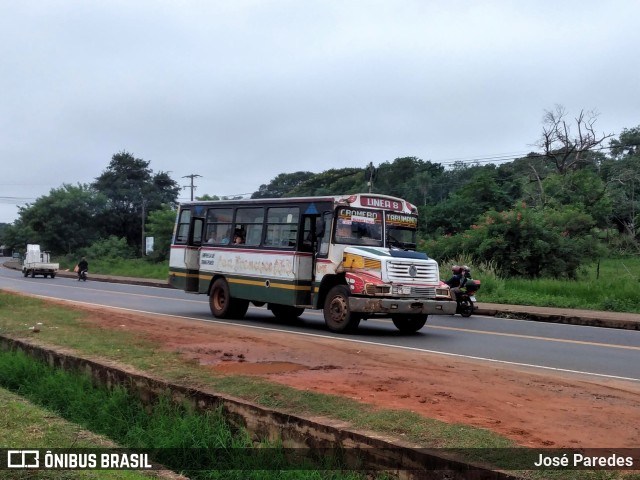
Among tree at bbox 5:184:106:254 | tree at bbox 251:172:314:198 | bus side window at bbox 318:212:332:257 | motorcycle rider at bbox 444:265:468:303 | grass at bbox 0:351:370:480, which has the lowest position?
grass at bbox 0:351:370:480

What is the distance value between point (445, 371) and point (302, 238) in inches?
263

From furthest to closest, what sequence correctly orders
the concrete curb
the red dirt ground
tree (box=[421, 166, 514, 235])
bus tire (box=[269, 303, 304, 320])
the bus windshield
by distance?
tree (box=[421, 166, 514, 235]) → bus tire (box=[269, 303, 304, 320]) → the bus windshield → the red dirt ground → the concrete curb

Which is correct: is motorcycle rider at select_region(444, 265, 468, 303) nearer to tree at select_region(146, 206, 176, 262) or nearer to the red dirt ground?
the red dirt ground

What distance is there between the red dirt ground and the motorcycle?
7425 millimetres

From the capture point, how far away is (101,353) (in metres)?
9.77

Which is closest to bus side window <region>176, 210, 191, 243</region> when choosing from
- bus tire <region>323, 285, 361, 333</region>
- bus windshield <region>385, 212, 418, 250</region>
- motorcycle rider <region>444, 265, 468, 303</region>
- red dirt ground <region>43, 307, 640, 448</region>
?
bus tire <region>323, 285, 361, 333</region>

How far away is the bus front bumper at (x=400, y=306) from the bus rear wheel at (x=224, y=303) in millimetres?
4501

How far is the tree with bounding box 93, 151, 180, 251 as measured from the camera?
251 feet

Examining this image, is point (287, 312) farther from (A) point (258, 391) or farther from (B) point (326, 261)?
(A) point (258, 391)

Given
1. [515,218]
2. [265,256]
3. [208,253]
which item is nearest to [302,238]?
[265,256]

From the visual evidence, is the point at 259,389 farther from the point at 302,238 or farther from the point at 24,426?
the point at 302,238

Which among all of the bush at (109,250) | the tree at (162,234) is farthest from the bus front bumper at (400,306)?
the bush at (109,250)

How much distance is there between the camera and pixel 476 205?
41000 mm

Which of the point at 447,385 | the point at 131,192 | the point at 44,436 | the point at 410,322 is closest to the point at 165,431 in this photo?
the point at 44,436
